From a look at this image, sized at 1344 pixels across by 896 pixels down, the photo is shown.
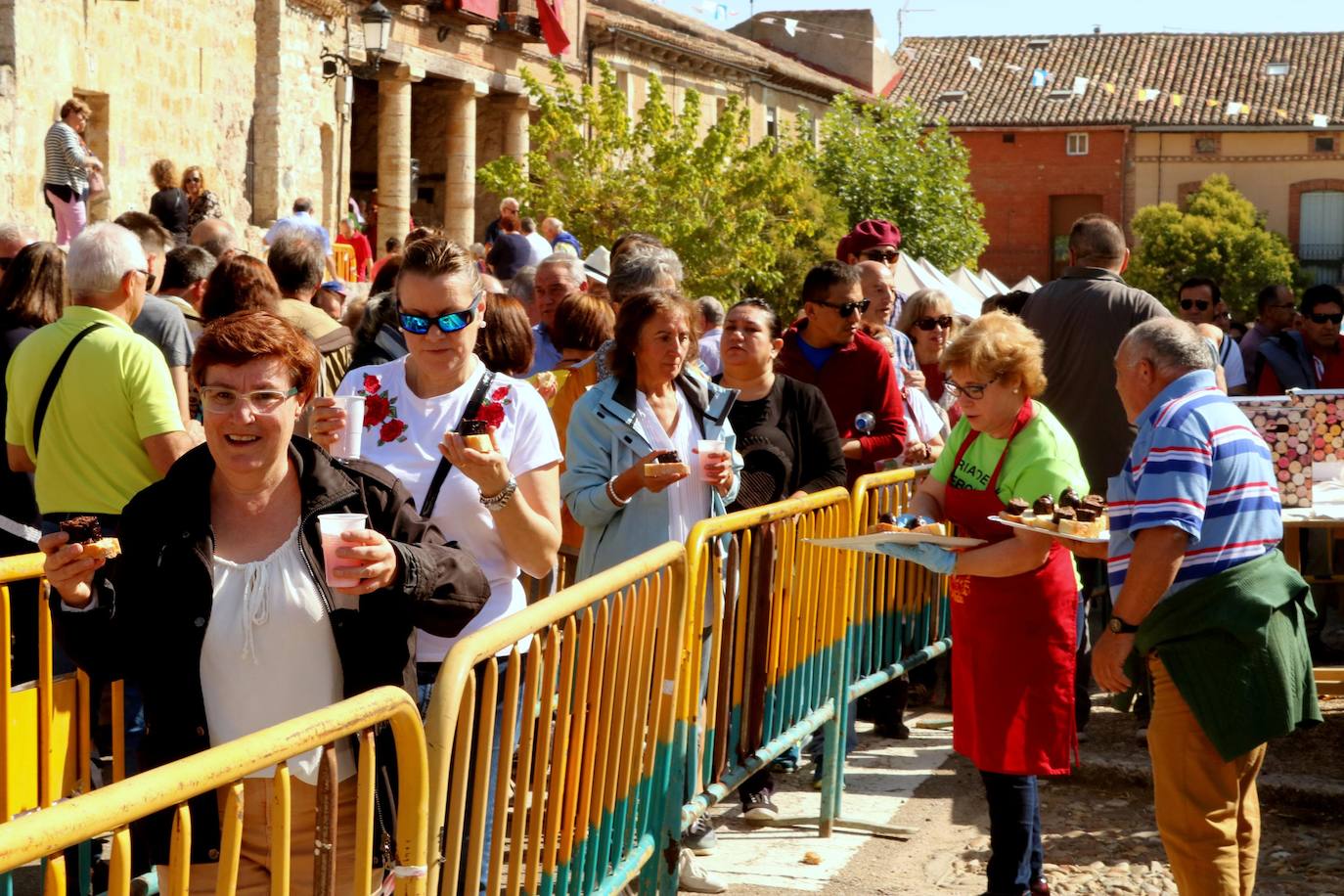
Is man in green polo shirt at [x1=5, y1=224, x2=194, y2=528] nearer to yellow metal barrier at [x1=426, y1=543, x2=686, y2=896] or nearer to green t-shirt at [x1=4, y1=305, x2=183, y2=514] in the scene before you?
green t-shirt at [x1=4, y1=305, x2=183, y2=514]

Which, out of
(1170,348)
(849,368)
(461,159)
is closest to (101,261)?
(849,368)

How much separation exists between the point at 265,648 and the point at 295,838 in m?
0.35

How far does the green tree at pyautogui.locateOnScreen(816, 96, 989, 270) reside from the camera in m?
39.1

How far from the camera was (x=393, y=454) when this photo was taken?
398 centimetres

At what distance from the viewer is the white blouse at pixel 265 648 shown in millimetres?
3027

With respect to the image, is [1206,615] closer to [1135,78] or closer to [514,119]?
[514,119]

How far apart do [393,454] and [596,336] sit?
240cm

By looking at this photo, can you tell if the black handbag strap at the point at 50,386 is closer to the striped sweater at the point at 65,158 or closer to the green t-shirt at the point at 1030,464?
the green t-shirt at the point at 1030,464

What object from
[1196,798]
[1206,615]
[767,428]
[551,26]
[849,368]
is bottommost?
[1196,798]

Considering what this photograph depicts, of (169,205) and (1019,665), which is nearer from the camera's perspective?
(1019,665)

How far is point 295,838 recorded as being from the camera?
3049 millimetres

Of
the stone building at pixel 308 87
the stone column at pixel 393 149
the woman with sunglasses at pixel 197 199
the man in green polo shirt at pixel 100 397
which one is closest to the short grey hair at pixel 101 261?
the man in green polo shirt at pixel 100 397

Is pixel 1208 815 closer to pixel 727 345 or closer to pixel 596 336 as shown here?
pixel 727 345

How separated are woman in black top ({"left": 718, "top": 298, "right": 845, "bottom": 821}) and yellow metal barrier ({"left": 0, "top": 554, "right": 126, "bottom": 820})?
8.05ft
